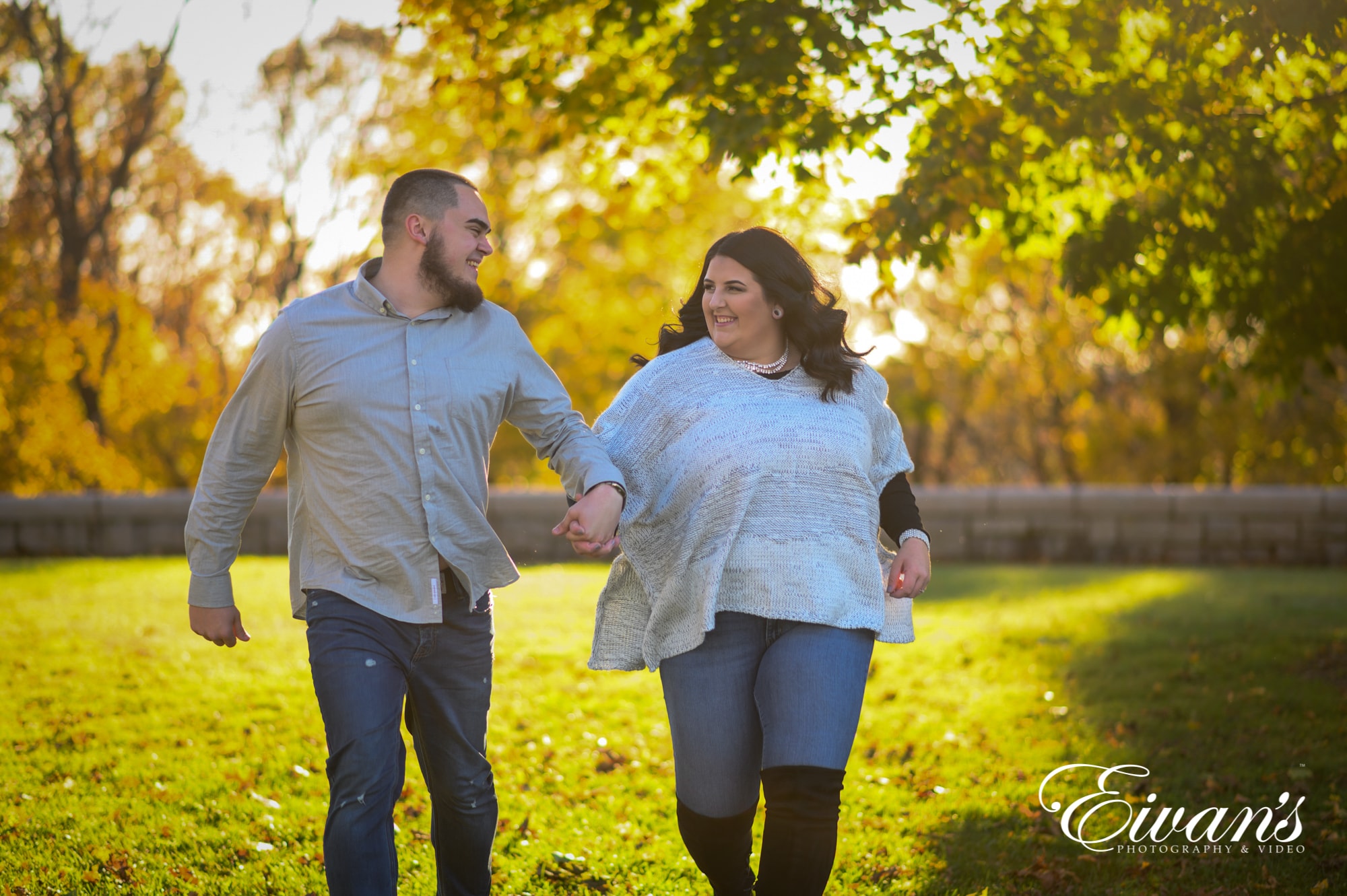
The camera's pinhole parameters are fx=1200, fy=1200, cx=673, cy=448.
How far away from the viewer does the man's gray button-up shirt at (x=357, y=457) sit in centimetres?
319

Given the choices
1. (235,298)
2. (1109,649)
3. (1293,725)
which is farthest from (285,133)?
(1293,725)

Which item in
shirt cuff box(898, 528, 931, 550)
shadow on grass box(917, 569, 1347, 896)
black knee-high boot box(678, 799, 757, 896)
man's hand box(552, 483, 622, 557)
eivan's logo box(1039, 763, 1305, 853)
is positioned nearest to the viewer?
man's hand box(552, 483, 622, 557)

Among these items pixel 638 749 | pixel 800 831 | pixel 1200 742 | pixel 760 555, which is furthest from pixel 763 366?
pixel 1200 742

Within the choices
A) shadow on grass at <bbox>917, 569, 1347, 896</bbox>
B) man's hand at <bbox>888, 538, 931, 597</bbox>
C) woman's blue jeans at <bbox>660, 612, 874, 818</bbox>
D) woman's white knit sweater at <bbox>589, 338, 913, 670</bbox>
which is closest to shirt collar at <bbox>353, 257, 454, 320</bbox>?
woman's white knit sweater at <bbox>589, 338, 913, 670</bbox>

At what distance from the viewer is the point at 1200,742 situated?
19.3 ft

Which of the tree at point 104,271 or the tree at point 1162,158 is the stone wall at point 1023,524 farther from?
the tree at point 1162,158

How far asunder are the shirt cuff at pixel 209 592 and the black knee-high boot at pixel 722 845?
1375mm

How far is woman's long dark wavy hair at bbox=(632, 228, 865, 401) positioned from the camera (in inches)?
142

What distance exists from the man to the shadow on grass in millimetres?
1914

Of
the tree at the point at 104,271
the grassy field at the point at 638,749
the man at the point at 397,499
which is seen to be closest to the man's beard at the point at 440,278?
the man at the point at 397,499

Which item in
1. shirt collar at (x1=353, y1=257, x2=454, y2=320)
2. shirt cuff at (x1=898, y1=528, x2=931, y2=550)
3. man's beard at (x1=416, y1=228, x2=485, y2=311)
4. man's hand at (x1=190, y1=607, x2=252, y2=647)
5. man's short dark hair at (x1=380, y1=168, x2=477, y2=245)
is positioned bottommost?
man's hand at (x1=190, y1=607, x2=252, y2=647)

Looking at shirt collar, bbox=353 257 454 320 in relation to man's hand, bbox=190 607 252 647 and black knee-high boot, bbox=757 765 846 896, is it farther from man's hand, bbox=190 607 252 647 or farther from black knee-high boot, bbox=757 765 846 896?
black knee-high boot, bbox=757 765 846 896

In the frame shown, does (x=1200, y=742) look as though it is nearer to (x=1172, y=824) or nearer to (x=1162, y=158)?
(x=1172, y=824)

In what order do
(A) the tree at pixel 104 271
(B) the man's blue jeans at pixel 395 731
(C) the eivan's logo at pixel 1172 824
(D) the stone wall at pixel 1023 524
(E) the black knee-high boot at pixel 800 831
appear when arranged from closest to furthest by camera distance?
(B) the man's blue jeans at pixel 395 731, (E) the black knee-high boot at pixel 800 831, (C) the eivan's logo at pixel 1172 824, (D) the stone wall at pixel 1023 524, (A) the tree at pixel 104 271
